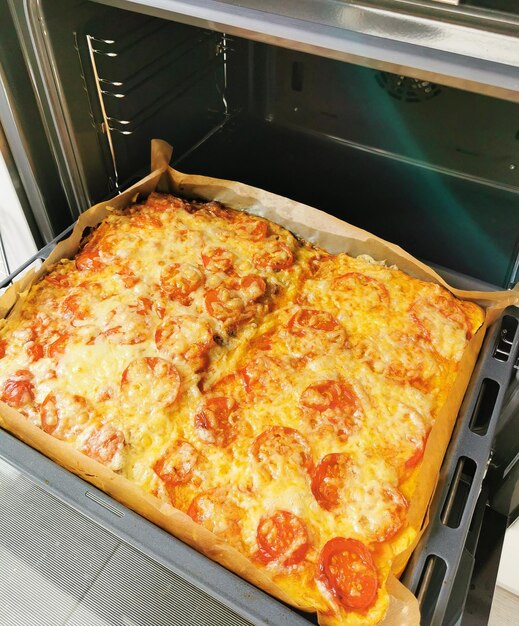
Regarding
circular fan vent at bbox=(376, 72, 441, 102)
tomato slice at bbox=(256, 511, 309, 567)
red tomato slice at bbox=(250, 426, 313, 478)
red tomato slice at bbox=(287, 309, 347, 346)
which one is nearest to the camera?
tomato slice at bbox=(256, 511, 309, 567)

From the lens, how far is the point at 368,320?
1.61 meters

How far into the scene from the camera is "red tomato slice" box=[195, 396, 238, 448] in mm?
1384

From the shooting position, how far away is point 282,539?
1.22 metres

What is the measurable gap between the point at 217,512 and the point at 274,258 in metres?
0.82

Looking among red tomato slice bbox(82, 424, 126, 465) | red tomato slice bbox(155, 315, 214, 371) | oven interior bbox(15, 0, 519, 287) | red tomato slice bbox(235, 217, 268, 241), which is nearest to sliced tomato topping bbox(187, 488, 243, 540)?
red tomato slice bbox(82, 424, 126, 465)

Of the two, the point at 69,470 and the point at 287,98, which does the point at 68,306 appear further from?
the point at 287,98

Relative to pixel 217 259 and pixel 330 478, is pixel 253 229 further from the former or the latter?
pixel 330 478

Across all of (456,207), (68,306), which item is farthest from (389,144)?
(68,306)

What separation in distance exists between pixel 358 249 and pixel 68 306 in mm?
913

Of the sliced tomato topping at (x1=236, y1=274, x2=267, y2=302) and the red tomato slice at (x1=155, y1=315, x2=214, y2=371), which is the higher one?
the red tomato slice at (x1=155, y1=315, x2=214, y2=371)

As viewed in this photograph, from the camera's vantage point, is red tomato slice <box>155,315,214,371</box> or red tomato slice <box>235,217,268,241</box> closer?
red tomato slice <box>155,315,214,371</box>

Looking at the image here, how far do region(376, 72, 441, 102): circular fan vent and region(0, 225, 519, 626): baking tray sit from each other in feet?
2.75

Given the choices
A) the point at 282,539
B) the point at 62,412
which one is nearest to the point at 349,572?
the point at 282,539

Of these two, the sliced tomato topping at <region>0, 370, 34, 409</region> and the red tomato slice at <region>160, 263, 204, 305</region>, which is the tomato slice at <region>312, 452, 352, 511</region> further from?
the sliced tomato topping at <region>0, 370, 34, 409</region>
